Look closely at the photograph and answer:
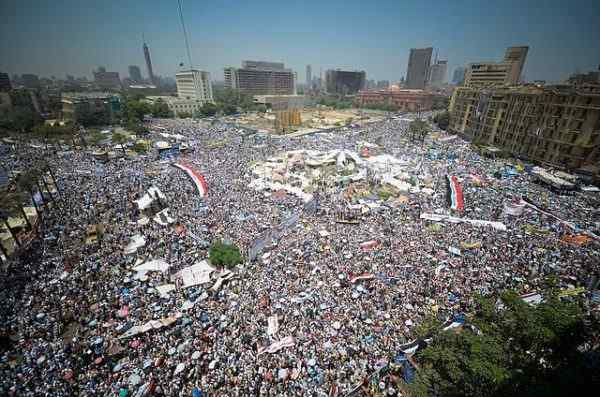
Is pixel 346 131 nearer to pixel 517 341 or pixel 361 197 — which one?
pixel 361 197

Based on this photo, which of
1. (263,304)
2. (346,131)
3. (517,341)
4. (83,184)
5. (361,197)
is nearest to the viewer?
(517,341)

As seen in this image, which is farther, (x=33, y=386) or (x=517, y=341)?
(x=33, y=386)

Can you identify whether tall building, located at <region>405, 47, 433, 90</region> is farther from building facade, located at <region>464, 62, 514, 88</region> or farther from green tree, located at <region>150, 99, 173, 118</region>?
green tree, located at <region>150, 99, 173, 118</region>

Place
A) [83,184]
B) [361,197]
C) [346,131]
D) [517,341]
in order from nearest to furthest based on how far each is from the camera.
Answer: [517,341], [361,197], [83,184], [346,131]

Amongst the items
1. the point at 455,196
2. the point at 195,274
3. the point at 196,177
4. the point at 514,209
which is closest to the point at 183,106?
the point at 196,177

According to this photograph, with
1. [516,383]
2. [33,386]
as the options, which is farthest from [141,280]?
[516,383]

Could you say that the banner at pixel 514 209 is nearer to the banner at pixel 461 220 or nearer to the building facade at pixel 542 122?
the banner at pixel 461 220

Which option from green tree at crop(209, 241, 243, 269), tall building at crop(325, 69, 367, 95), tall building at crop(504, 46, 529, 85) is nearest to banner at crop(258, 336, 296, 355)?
green tree at crop(209, 241, 243, 269)
